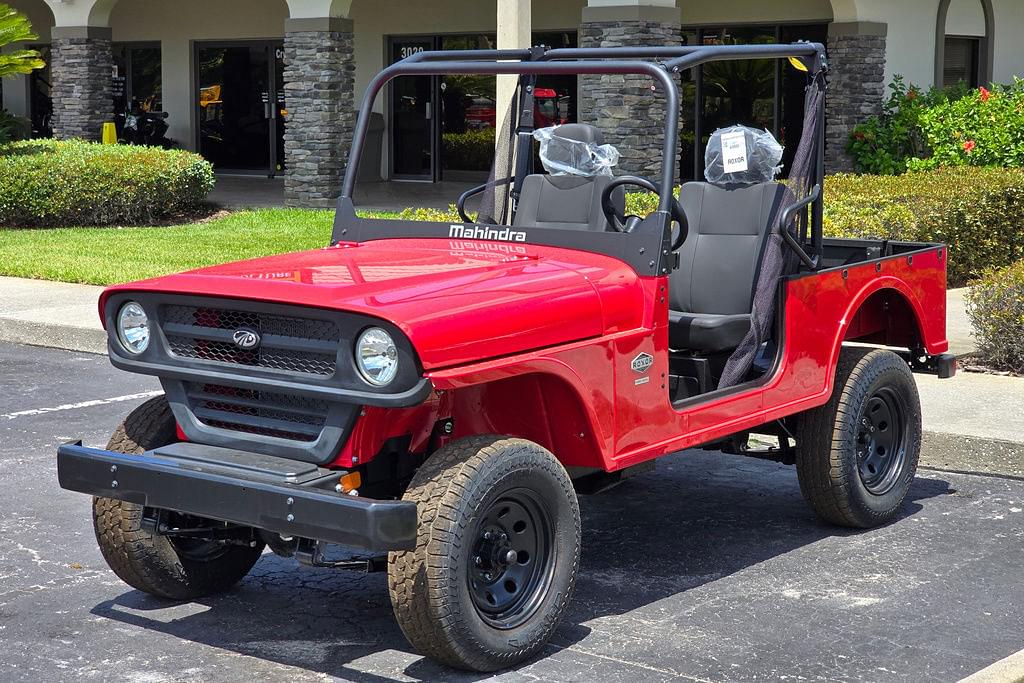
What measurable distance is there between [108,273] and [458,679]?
31.0ft

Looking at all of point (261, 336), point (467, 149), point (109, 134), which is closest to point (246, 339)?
point (261, 336)

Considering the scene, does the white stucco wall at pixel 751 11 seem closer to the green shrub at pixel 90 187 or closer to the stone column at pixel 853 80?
the stone column at pixel 853 80

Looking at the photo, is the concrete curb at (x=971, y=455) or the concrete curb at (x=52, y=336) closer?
the concrete curb at (x=971, y=455)

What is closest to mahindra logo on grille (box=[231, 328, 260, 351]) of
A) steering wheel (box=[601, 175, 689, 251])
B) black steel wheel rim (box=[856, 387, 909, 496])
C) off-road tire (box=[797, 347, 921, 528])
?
steering wheel (box=[601, 175, 689, 251])

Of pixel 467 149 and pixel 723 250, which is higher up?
pixel 467 149

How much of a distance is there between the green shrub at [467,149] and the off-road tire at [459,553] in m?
19.0

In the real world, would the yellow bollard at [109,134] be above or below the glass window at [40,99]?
below

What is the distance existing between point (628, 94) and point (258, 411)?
38.6 ft

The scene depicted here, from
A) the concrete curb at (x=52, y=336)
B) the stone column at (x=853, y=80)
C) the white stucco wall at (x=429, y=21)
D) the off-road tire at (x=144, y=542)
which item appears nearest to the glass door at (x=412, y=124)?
the white stucco wall at (x=429, y=21)

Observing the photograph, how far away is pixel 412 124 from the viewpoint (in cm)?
2369

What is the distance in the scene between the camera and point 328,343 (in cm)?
449

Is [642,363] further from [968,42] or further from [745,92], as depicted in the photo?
[968,42]

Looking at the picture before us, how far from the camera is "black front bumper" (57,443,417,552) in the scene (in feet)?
13.9

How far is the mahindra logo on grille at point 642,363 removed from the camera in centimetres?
511
